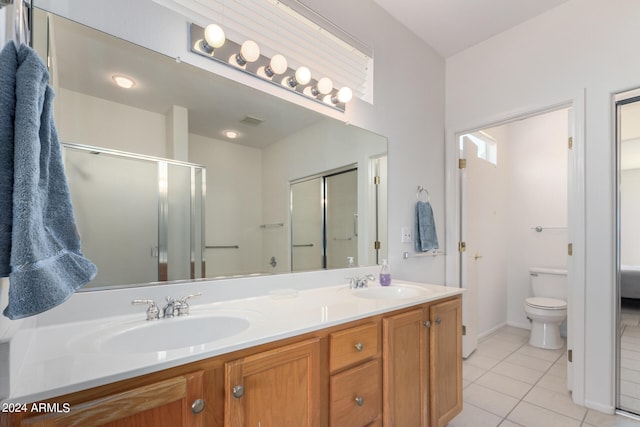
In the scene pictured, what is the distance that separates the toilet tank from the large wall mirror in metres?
2.57

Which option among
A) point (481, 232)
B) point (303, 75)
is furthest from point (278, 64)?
point (481, 232)

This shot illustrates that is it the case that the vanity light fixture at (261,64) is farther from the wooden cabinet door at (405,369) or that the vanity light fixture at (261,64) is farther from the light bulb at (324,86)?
the wooden cabinet door at (405,369)

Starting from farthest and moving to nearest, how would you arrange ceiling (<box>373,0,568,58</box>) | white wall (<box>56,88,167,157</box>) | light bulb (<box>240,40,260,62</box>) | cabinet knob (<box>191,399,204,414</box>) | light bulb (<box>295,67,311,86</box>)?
1. ceiling (<box>373,0,568,58</box>)
2. light bulb (<box>295,67,311,86</box>)
3. light bulb (<box>240,40,260,62</box>)
4. white wall (<box>56,88,167,157</box>)
5. cabinet knob (<box>191,399,204,414</box>)

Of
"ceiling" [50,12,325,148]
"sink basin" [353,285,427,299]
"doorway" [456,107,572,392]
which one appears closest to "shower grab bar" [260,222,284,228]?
"ceiling" [50,12,325,148]

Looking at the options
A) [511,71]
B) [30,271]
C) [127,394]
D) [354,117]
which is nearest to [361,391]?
[127,394]

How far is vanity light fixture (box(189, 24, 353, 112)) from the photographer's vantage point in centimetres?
132

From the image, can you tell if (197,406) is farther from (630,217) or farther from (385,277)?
(630,217)

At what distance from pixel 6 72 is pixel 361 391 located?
1.38 m

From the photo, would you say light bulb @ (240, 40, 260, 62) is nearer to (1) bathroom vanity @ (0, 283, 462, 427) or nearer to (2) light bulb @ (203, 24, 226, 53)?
(2) light bulb @ (203, 24, 226, 53)

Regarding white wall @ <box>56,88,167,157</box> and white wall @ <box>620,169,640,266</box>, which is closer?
white wall @ <box>56,88,167,157</box>

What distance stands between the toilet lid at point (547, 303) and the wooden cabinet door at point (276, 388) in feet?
9.20

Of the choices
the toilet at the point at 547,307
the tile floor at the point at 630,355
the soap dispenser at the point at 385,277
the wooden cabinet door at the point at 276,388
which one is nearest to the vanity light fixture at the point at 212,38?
the wooden cabinet door at the point at 276,388

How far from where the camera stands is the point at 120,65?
1.18 m

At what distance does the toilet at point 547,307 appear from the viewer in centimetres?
285
